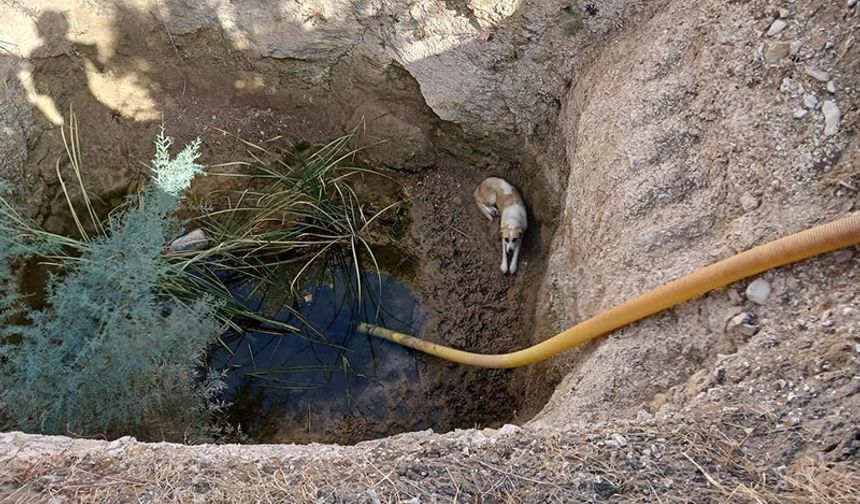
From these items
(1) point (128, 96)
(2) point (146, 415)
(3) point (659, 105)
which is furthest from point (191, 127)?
(3) point (659, 105)

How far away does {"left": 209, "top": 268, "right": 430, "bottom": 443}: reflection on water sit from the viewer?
361 cm

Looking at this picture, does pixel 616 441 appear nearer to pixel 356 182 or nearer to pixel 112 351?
pixel 112 351

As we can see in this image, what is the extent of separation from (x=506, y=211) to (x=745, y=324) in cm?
169

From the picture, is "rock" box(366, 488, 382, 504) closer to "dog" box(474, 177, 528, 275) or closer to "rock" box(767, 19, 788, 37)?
"dog" box(474, 177, 528, 275)

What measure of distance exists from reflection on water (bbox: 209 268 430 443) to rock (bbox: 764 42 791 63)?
85.4 inches

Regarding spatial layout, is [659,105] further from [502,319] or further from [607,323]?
[502,319]

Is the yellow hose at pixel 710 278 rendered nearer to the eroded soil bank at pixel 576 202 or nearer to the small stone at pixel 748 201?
the eroded soil bank at pixel 576 202

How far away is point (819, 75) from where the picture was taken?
8.00 feet

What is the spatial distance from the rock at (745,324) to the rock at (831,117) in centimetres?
69

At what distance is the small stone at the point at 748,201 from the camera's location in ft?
8.16

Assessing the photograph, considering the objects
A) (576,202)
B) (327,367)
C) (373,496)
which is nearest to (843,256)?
(576,202)

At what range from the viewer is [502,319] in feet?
12.4

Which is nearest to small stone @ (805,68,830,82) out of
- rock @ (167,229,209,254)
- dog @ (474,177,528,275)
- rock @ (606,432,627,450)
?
rock @ (606,432,627,450)

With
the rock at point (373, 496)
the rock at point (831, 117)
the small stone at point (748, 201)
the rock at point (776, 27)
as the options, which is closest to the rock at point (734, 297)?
the small stone at point (748, 201)
